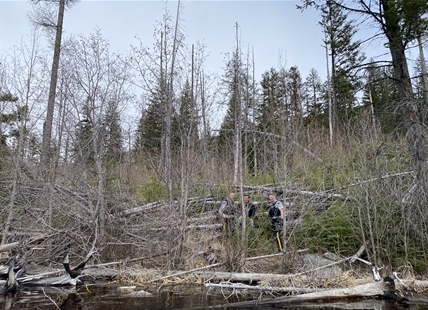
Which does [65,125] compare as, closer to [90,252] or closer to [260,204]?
[90,252]

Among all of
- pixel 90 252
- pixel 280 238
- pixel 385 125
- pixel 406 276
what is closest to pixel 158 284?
pixel 90 252

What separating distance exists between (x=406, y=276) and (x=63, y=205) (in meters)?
9.39

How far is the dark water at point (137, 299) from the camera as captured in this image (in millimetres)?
6680

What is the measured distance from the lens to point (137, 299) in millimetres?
7312

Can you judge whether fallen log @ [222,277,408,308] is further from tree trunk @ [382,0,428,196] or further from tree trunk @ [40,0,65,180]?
tree trunk @ [40,0,65,180]

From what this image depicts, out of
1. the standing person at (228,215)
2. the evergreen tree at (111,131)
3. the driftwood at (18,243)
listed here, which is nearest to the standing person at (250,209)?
the standing person at (228,215)

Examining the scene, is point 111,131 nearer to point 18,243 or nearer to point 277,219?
point 18,243

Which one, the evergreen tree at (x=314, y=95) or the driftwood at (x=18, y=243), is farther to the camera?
the evergreen tree at (x=314, y=95)

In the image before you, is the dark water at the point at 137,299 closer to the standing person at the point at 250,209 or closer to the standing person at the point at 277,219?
the standing person at the point at 277,219

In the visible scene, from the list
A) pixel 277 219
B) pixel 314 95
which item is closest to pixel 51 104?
pixel 277 219

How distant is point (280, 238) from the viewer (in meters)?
9.81

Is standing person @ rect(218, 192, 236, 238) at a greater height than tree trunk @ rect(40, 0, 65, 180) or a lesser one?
lesser

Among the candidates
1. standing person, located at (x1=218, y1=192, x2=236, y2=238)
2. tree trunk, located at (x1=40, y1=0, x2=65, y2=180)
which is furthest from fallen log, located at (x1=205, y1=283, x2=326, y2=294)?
tree trunk, located at (x1=40, y1=0, x2=65, y2=180)

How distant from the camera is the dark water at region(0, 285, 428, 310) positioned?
6680mm
